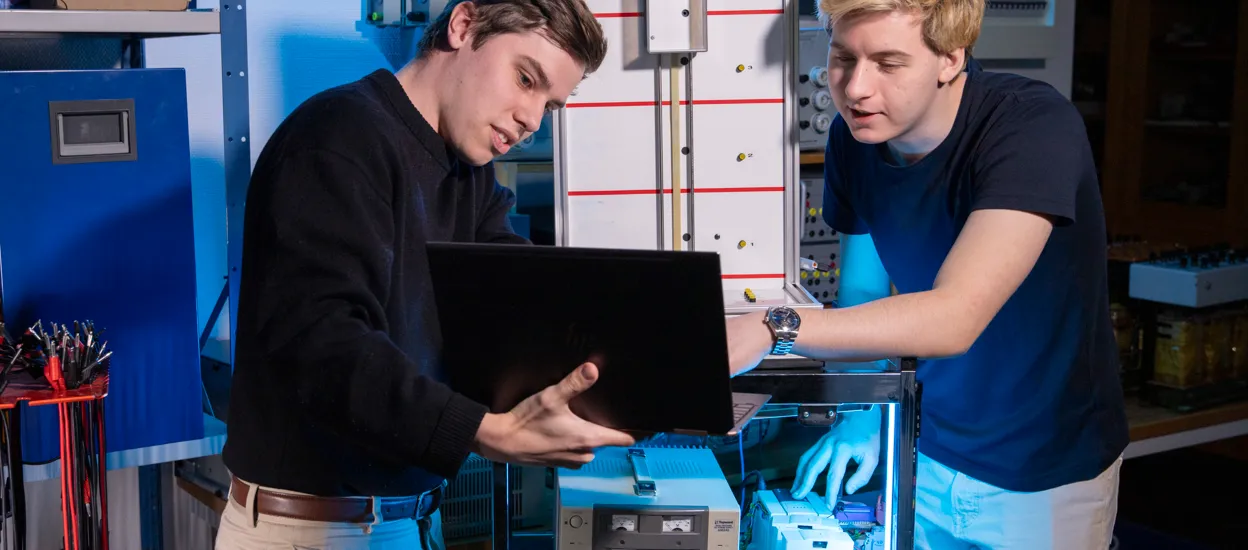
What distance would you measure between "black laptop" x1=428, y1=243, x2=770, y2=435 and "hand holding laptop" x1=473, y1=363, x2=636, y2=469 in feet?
0.06

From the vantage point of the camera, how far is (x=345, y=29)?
252 centimetres

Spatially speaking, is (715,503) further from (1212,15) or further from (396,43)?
(1212,15)

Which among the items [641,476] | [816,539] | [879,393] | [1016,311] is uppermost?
[1016,311]

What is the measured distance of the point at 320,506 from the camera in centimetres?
136

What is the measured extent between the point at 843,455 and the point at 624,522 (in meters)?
0.38

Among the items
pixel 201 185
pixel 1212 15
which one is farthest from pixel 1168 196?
pixel 201 185

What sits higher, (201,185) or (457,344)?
(201,185)

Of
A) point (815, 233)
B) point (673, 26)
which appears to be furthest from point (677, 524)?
point (815, 233)

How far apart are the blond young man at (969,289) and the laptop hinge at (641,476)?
0.93ft

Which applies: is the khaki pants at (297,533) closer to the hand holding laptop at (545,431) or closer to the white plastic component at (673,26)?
the hand holding laptop at (545,431)

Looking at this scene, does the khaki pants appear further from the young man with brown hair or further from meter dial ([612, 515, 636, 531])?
meter dial ([612, 515, 636, 531])

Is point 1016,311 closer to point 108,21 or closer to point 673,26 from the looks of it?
point 673,26

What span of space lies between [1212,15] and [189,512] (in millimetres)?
3820

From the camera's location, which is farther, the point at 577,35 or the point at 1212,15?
the point at 1212,15
